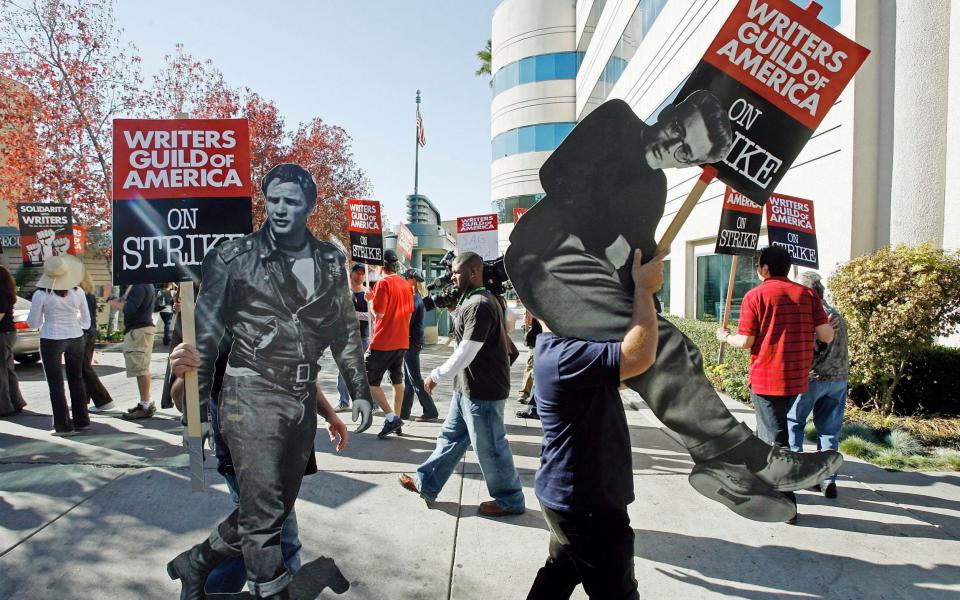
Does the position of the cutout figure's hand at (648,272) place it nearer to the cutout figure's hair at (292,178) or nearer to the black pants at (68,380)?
the cutout figure's hair at (292,178)

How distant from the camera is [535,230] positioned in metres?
2.19

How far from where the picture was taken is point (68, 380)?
588cm

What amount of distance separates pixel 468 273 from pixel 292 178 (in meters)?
1.81

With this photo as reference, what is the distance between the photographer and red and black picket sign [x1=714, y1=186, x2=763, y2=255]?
13.2 ft

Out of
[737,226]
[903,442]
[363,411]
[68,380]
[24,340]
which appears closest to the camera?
[363,411]

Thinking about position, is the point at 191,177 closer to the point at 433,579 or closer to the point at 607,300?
the point at 607,300

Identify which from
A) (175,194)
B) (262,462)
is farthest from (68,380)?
(262,462)

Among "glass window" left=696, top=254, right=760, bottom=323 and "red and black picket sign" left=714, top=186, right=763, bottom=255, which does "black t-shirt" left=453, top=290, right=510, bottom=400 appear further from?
"glass window" left=696, top=254, right=760, bottom=323

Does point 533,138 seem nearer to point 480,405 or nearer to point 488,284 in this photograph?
point 488,284

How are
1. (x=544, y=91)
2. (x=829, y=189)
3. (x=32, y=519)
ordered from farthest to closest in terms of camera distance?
(x=544, y=91) → (x=829, y=189) → (x=32, y=519)

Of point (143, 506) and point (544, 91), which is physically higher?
point (544, 91)

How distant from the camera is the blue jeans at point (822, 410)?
4270mm

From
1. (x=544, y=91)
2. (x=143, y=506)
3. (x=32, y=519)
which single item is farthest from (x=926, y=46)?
(x=544, y=91)

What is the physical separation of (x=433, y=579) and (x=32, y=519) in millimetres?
2860
